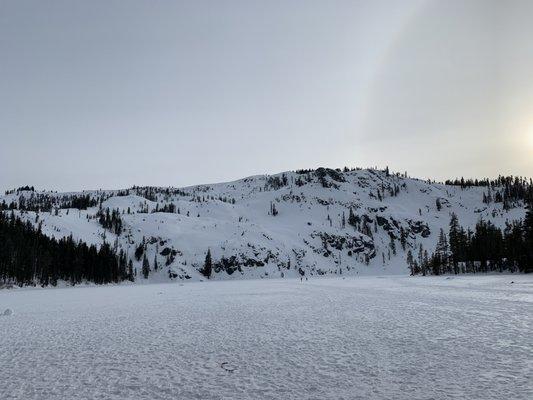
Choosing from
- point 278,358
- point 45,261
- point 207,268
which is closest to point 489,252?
point 207,268

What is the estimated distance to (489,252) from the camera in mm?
138875

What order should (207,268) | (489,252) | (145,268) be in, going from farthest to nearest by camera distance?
(207,268) → (145,268) → (489,252)

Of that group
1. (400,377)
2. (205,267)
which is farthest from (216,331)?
(205,267)

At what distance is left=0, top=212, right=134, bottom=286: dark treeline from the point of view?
110m

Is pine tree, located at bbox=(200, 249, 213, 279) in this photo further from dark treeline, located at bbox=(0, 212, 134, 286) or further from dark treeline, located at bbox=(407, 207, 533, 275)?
dark treeline, located at bbox=(407, 207, 533, 275)

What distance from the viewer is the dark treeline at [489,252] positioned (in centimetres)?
11612

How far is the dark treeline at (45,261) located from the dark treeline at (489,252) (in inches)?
4767

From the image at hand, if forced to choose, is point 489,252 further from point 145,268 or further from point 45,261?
point 45,261

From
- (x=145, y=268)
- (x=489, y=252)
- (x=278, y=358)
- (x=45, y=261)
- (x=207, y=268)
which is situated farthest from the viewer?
(x=207, y=268)

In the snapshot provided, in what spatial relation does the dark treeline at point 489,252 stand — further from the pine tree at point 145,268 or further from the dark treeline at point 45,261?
the dark treeline at point 45,261

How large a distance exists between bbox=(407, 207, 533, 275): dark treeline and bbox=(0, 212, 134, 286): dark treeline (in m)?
121

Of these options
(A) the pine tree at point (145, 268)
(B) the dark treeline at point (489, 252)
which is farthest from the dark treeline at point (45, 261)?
(B) the dark treeline at point (489, 252)

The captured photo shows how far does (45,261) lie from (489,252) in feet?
461

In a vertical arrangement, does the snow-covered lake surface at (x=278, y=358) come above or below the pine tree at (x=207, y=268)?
above
